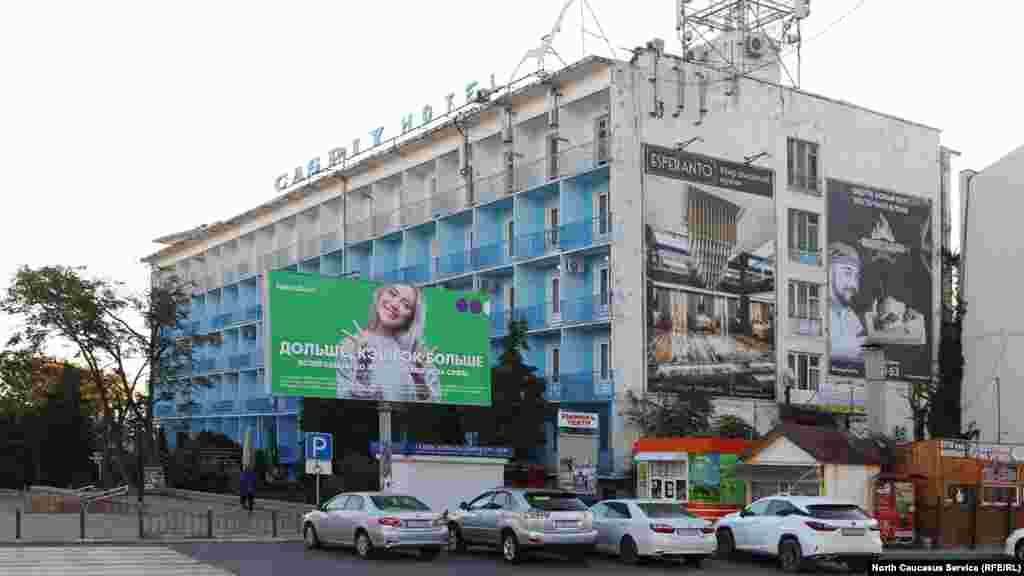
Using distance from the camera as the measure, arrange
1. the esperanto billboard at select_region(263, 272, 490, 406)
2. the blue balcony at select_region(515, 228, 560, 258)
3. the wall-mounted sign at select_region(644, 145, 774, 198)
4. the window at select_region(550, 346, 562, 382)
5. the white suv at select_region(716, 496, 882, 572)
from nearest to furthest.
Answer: the white suv at select_region(716, 496, 882, 572) < the esperanto billboard at select_region(263, 272, 490, 406) < the wall-mounted sign at select_region(644, 145, 774, 198) < the blue balcony at select_region(515, 228, 560, 258) < the window at select_region(550, 346, 562, 382)

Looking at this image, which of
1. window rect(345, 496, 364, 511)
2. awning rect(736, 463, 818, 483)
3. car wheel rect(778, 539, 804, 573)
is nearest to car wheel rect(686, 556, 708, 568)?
car wheel rect(778, 539, 804, 573)

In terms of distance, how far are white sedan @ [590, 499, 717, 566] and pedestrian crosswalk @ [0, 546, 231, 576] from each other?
852 cm

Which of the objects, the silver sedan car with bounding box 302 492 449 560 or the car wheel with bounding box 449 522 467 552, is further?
the car wheel with bounding box 449 522 467 552

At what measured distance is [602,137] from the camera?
155 feet

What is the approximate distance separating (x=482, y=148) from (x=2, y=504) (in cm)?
2523

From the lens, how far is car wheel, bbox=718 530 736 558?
2764 cm

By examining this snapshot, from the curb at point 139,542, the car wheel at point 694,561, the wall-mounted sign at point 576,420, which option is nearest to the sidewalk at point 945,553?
the car wheel at point 694,561

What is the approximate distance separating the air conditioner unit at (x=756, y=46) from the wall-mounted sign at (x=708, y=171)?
16.1 feet

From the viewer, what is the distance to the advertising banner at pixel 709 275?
1793 inches

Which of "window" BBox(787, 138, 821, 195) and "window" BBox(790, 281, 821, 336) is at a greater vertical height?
"window" BBox(787, 138, 821, 195)

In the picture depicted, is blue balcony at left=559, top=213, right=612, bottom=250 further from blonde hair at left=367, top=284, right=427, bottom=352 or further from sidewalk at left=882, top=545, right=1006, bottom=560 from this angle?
sidewalk at left=882, top=545, right=1006, bottom=560

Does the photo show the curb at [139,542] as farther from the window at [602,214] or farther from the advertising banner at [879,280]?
the advertising banner at [879,280]

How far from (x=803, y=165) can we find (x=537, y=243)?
11.5 m

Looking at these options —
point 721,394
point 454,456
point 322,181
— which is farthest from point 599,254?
point 322,181
